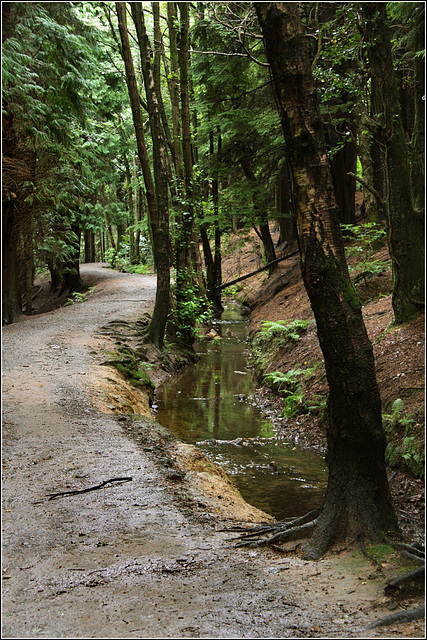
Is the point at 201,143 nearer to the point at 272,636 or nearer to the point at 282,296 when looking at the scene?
the point at 282,296

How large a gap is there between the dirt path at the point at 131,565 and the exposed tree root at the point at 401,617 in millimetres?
67

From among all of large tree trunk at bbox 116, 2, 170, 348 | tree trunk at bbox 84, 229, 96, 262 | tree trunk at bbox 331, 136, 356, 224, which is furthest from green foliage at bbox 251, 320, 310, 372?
tree trunk at bbox 84, 229, 96, 262

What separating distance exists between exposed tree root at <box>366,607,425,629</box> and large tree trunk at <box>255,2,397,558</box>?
4.04ft

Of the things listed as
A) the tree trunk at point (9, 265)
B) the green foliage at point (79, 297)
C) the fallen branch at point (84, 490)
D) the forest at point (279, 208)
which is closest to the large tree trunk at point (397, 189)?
the forest at point (279, 208)

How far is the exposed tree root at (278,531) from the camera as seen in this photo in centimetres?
473

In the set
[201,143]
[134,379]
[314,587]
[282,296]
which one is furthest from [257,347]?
[314,587]

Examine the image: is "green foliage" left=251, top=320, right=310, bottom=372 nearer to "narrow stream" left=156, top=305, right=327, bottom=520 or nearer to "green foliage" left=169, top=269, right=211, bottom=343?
"narrow stream" left=156, top=305, right=327, bottom=520

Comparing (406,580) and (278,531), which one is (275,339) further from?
(406,580)

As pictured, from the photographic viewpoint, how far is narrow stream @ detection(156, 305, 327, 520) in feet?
23.9

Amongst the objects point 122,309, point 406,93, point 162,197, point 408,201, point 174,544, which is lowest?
point 174,544

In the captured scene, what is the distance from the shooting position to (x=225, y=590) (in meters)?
3.79

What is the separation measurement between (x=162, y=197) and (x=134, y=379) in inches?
208

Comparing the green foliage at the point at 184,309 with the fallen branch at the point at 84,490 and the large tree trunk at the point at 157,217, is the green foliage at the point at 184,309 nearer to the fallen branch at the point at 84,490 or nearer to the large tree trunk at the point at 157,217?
the large tree trunk at the point at 157,217

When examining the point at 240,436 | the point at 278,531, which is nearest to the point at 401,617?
the point at 278,531
